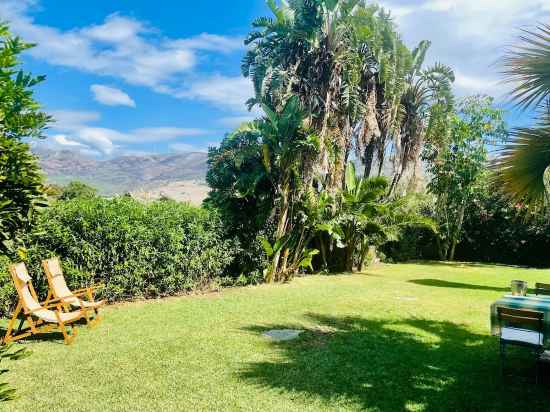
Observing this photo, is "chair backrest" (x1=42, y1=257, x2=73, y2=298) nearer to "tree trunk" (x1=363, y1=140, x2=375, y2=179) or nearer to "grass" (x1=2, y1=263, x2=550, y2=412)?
"grass" (x1=2, y1=263, x2=550, y2=412)

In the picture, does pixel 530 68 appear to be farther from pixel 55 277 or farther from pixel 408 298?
pixel 55 277

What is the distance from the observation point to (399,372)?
5.61m

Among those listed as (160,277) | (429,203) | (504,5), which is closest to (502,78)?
(504,5)

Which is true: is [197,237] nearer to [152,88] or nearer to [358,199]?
[358,199]

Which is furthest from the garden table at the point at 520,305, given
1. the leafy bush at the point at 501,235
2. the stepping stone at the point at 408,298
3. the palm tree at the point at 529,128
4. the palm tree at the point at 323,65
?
the leafy bush at the point at 501,235

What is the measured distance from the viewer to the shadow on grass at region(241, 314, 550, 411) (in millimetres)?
4793

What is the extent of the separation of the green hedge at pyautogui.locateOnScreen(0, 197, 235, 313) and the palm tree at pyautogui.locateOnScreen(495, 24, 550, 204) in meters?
7.70

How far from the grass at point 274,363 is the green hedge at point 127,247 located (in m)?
0.82

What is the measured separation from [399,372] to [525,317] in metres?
1.78

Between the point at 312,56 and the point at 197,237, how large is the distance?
8.01m

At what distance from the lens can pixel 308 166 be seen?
1395cm

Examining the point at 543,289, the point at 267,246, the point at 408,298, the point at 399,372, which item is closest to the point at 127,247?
the point at 267,246

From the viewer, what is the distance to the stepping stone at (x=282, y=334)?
714 cm

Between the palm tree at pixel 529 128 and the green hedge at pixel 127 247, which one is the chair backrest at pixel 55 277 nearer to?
the green hedge at pixel 127 247
